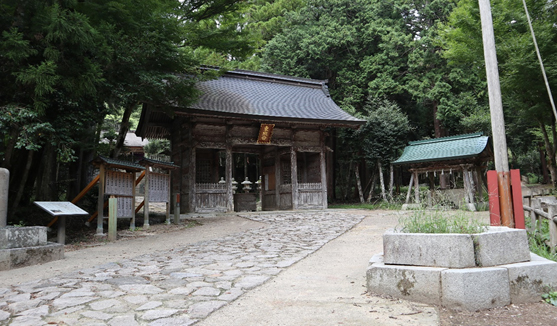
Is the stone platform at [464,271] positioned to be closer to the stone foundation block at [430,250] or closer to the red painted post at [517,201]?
the stone foundation block at [430,250]

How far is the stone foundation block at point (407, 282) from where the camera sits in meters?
3.29

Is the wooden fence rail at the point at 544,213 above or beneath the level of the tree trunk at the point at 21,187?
beneath

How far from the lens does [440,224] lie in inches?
154

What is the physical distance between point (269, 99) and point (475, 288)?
13.6 metres

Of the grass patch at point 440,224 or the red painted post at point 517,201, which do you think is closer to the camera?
the grass patch at point 440,224

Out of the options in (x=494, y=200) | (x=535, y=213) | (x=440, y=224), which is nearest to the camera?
(x=440, y=224)

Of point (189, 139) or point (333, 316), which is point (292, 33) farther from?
point (333, 316)

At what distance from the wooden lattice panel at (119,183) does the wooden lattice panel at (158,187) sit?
0.84m

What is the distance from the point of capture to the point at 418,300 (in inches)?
133

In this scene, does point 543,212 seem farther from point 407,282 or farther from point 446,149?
point 446,149

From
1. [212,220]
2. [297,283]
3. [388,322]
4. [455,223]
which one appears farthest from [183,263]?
[212,220]

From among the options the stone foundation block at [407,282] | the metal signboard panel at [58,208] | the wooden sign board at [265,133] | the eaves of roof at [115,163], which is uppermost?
the wooden sign board at [265,133]

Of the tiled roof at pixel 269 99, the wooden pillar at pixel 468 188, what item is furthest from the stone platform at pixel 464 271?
the wooden pillar at pixel 468 188

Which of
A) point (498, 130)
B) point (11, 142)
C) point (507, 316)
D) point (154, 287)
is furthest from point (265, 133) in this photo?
point (507, 316)
